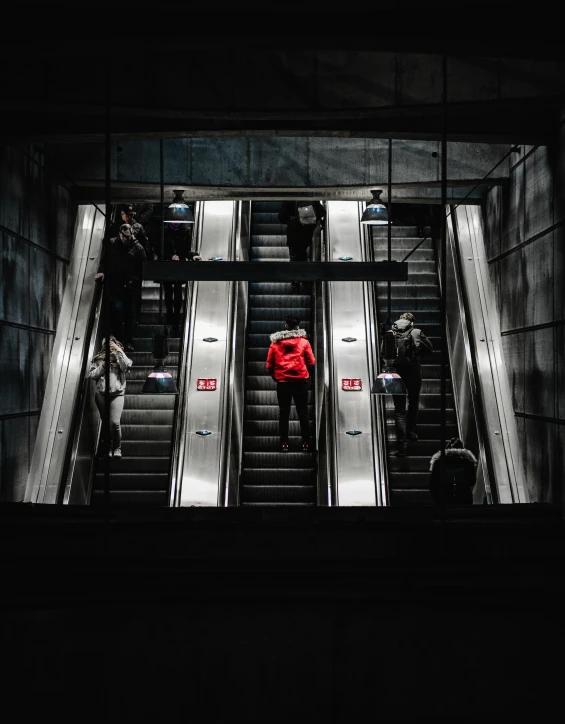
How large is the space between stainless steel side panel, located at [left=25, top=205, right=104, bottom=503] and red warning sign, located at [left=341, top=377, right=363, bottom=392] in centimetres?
317

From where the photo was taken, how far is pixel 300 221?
13.6m

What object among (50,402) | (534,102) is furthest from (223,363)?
(534,102)

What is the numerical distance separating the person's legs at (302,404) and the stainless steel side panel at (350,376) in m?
0.36

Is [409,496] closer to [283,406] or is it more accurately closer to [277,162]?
[283,406]

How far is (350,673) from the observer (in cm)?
486

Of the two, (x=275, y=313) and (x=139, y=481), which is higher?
(x=275, y=313)

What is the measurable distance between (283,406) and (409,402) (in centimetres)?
146

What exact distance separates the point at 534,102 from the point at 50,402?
20.6ft

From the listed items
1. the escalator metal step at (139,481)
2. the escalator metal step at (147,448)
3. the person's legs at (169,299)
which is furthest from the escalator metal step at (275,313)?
the escalator metal step at (139,481)

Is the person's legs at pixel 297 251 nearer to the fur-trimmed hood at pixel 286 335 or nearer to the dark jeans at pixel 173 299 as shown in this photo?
the dark jeans at pixel 173 299

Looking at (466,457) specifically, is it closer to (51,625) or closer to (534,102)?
(534,102)

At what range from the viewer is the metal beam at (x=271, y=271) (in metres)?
7.45

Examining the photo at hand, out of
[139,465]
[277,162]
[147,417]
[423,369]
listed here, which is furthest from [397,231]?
[139,465]

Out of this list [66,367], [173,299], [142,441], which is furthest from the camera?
[173,299]
